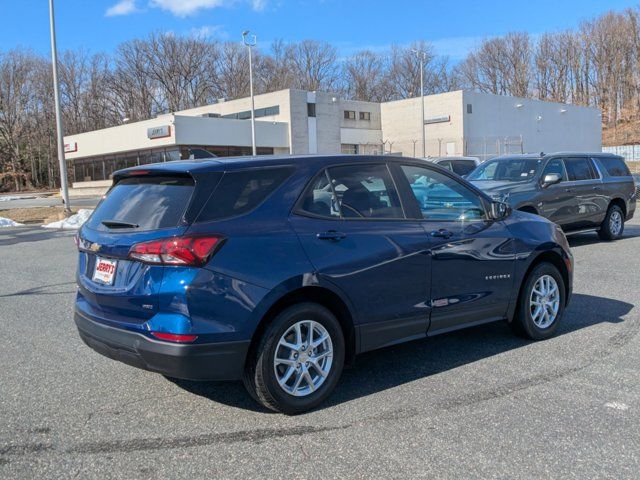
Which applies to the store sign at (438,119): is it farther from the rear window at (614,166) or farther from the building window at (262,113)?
the rear window at (614,166)

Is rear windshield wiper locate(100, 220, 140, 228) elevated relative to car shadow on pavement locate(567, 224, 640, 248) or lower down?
elevated

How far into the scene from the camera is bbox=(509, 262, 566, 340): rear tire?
5.48 m

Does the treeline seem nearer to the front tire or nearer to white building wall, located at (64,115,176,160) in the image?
white building wall, located at (64,115,176,160)

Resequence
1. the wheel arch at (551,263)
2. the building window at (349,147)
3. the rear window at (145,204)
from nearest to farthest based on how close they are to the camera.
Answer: the rear window at (145,204), the wheel arch at (551,263), the building window at (349,147)

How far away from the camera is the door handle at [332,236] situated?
13.4 ft

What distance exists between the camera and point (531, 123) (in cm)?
5444

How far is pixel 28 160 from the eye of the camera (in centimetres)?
7356

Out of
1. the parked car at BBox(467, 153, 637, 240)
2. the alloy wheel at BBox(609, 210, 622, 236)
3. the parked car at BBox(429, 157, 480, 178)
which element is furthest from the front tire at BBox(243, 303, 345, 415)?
the parked car at BBox(429, 157, 480, 178)

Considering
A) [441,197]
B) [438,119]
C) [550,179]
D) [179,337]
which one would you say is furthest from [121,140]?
[179,337]

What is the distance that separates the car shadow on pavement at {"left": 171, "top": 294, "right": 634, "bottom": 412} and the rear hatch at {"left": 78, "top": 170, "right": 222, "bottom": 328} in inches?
39.6

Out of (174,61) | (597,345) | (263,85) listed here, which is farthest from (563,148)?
(597,345)

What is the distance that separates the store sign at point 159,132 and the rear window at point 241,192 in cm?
3873

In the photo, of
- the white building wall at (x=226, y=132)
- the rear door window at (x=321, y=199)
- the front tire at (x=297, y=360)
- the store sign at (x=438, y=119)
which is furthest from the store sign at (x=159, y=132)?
the front tire at (x=297, y=360)

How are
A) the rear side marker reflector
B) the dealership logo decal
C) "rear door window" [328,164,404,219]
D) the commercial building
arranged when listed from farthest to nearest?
the commercial building < the dealership logo decal < "rear door window" [328,164,404,219] < the rear side marker reflector
